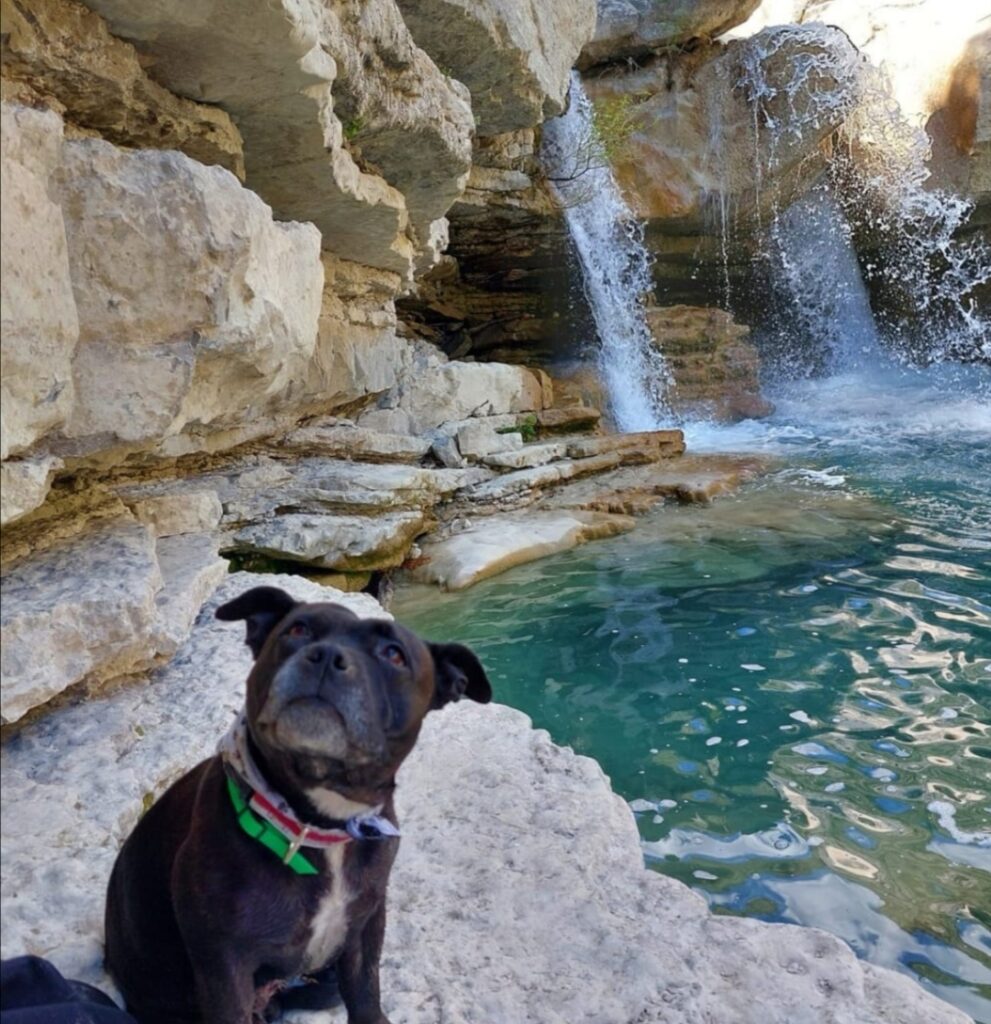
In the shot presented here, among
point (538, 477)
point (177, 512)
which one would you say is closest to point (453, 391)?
point (538, 477)

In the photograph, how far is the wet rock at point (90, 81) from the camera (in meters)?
2.47

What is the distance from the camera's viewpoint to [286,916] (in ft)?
5.67

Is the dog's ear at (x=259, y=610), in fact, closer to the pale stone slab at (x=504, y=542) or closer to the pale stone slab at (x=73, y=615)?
the pale stone slab at (x=73, y=615)

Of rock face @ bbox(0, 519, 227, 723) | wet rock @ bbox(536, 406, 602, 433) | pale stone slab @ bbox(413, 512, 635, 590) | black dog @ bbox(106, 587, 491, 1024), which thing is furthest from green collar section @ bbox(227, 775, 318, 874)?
wet rock @ bbox(536, 406, 602, 433)

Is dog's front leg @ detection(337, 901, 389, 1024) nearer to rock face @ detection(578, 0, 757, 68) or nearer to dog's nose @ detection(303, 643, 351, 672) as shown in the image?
dog's nose @ detection(303, 643, 351, 672)

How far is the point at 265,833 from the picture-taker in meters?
1.70

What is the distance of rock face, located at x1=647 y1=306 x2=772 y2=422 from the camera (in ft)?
53.0

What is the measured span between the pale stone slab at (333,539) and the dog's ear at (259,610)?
→ 189 inches

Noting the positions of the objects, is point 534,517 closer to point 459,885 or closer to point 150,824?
point 459,885

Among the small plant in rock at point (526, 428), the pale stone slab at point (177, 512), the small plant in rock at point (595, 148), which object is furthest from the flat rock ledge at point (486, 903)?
the small plant in rock at point (595, 148)

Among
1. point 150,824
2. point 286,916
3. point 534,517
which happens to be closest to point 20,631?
point 150,824

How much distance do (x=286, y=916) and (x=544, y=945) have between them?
110 centimetres

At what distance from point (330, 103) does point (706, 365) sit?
42.6 ft

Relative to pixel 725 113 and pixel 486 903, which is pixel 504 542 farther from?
pixel 725 113
